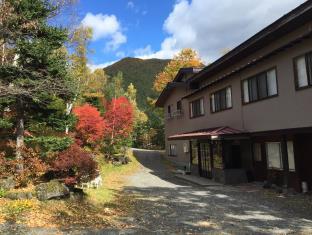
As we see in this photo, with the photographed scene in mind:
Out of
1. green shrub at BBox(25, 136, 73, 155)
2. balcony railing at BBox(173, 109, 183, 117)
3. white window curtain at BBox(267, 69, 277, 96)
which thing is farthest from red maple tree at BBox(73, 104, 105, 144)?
white window curtain at BBox(267, 69, 277, 96)

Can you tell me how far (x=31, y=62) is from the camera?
16594mm

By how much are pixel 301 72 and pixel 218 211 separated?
7.04 meters

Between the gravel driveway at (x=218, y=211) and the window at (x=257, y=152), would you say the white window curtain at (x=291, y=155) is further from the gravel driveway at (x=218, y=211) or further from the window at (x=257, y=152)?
the window at (x=257, y=152)

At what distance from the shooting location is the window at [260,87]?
18.1m

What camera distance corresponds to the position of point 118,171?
30.9 meters

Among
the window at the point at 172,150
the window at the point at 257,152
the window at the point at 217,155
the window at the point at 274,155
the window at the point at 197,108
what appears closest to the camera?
the window at the point at 274,155

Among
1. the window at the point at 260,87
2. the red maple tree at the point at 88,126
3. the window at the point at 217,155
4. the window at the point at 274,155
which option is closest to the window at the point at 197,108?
the window at the point at 217,155

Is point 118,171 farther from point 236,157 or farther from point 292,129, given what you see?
point 292,129

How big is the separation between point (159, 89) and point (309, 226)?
42.4 metres

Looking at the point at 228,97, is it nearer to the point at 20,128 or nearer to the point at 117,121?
the point at 20,128

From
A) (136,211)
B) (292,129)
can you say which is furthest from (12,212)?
(292,129)

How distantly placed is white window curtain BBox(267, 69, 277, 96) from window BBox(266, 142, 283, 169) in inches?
115

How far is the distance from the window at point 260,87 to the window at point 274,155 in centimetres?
264

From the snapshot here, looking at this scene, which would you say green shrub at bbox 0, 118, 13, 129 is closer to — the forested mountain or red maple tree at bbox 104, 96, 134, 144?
red maple tree at bbox 104, 96, 134, 144
